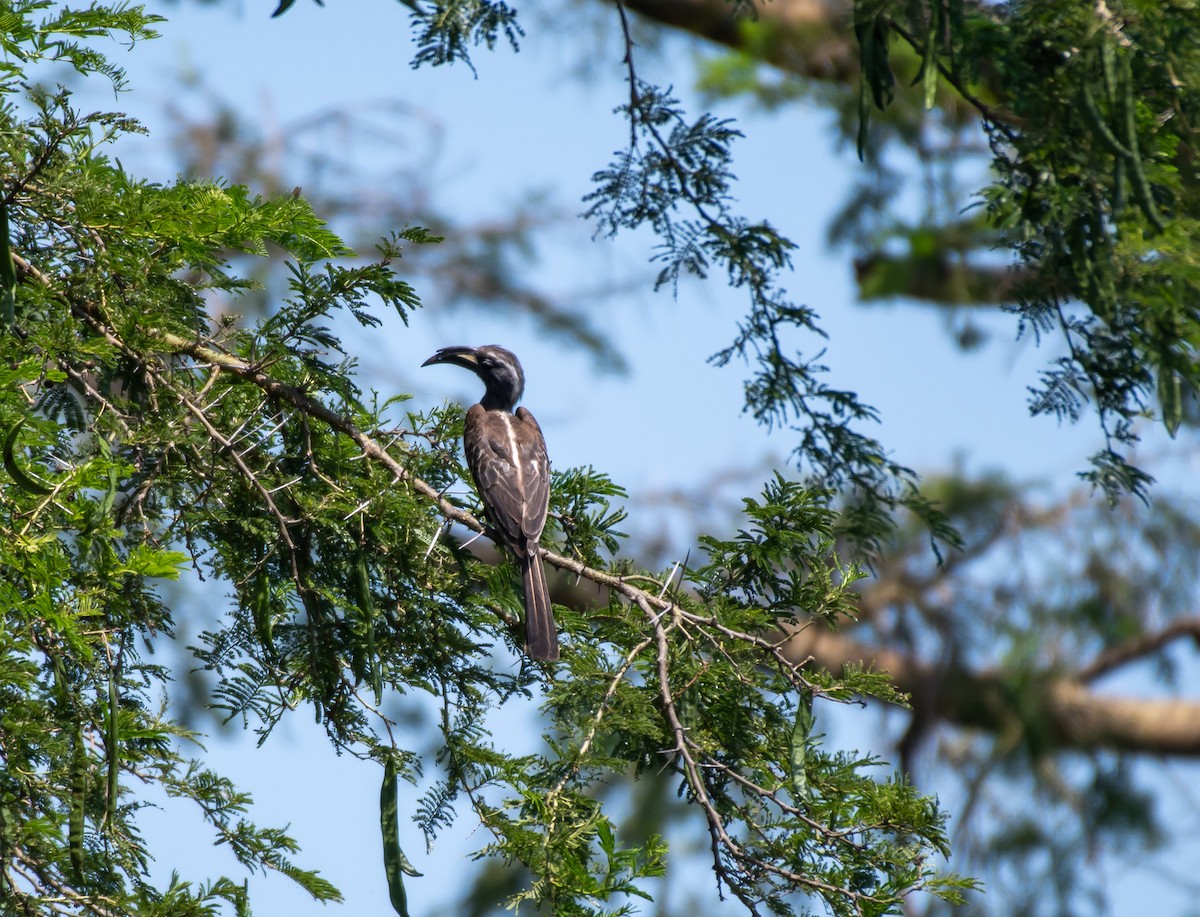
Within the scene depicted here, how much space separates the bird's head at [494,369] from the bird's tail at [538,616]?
2.24 m

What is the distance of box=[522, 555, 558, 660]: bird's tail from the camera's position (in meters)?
3.54

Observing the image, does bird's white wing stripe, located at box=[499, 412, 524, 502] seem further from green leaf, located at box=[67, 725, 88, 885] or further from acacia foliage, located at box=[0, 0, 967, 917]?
green leaf, located at box=[67, 725, 88, 885]

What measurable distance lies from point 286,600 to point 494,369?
10.5 ft

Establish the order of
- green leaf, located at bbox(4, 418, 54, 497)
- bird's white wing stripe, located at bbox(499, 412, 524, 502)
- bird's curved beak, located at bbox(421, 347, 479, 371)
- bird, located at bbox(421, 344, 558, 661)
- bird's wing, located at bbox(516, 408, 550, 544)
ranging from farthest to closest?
bird's curved beak, located at bbox(421, 347, 479, 371) → bird's white wing stripe, located at bbox(499, 412, 524, 502) → bird's wing, located at bbox(516, 408, 550, 544) → bird, located at bbox(421, 344, 558, 661) → green leaf, located at bbox(4, 418, 54, 497)

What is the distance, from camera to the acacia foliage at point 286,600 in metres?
2.78

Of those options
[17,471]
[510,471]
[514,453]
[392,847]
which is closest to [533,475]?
[510,471]

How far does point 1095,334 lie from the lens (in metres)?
3.67

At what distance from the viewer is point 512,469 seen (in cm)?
504

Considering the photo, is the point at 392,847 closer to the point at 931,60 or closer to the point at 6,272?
the point at 6,272

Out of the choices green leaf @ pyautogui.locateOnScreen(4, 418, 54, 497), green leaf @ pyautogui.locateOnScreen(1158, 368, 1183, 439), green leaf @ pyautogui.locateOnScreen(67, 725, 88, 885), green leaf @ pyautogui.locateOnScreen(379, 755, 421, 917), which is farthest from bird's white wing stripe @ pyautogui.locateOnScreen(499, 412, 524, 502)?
green leaf @ pyautogui.locateOnScreen(1158, 368, 1183, 439)

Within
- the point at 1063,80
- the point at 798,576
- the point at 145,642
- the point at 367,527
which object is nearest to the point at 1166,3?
the point at 1063,80

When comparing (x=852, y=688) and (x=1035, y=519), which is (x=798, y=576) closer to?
(x=852, y=688)

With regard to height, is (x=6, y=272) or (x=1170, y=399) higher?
(x=1170, y=399)

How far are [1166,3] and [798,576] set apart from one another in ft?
5.74
